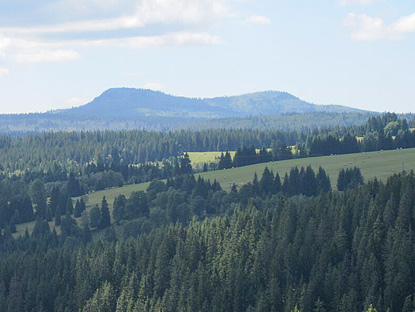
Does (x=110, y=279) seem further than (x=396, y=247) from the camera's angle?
Yes

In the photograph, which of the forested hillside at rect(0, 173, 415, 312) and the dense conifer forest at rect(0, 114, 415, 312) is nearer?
the dense conifer forest at rect(0, 114, 415, 312)

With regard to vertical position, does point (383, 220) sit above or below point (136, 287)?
above

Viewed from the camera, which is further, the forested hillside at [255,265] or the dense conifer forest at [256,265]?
the forested hillside at [255,265]

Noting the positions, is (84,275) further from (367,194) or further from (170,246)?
(367,194)

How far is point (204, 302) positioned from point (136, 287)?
21.6 m

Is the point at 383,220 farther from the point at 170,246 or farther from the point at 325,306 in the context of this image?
the point at 170,246

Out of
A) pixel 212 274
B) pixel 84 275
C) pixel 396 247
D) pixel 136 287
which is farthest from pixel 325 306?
pixel 84 275

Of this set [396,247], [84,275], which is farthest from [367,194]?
[84,275]

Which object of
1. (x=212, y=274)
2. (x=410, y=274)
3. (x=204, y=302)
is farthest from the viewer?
(x=212, y=274)

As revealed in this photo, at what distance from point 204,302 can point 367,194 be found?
132 ft

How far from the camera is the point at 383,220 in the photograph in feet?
493

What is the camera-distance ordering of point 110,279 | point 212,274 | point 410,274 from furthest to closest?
1. point 110,279
2. point 212,274
3. point 410,274

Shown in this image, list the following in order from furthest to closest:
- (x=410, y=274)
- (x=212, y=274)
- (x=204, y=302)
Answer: (x=212, y=274) < (x=204, y=302) < (x=410, y=274)

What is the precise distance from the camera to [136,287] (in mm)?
162250
